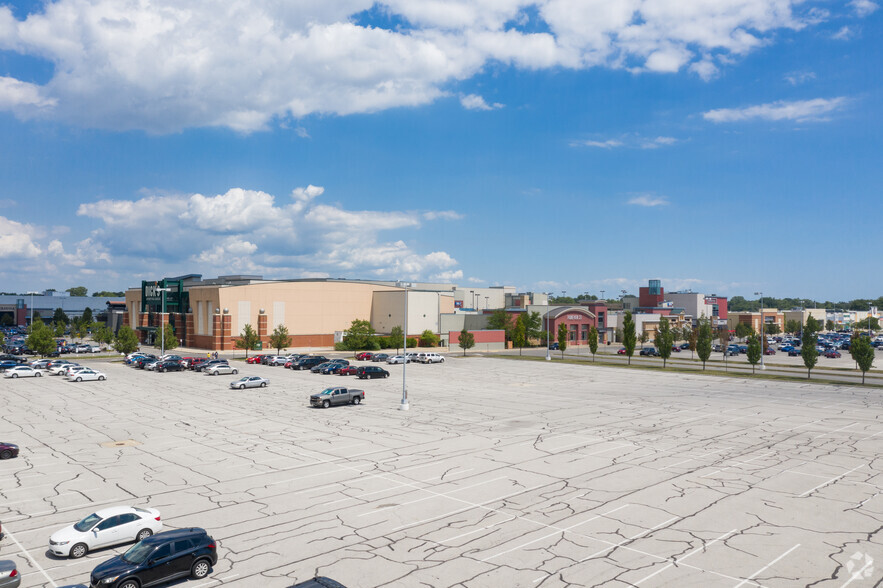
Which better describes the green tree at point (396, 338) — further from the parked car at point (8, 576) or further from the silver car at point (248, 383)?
the parked car at point (8, 576)

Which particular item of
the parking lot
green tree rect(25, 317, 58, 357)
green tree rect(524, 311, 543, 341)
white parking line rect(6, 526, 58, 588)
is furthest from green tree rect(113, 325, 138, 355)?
green tree rect(524, 311, 543, 341)

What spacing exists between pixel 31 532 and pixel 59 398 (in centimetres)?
3299

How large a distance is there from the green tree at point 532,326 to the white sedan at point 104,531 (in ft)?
347

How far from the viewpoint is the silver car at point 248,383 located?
53.0 meters

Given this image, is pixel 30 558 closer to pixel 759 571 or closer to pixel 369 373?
pixel 759 571

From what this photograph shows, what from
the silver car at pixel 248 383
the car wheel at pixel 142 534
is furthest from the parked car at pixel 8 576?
the silver car at pixel 248 383

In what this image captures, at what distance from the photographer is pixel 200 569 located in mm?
15734

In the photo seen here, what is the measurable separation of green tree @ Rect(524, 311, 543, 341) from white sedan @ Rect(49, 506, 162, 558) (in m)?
106

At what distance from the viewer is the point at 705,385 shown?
5875 centimetres

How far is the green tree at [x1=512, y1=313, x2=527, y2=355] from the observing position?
119350 mm

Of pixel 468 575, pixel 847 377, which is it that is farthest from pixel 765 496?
pixel 847 377

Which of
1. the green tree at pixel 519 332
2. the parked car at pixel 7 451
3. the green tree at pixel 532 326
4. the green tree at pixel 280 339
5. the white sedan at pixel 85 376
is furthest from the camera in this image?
the green tree at pixel 532 326

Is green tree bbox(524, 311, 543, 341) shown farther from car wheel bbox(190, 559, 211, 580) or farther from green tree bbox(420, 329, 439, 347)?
car wheel bbox(190, 559, 211, 580)

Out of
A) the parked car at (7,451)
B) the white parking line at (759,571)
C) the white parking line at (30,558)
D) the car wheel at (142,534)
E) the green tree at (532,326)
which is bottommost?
the white parking line at (30,558)
